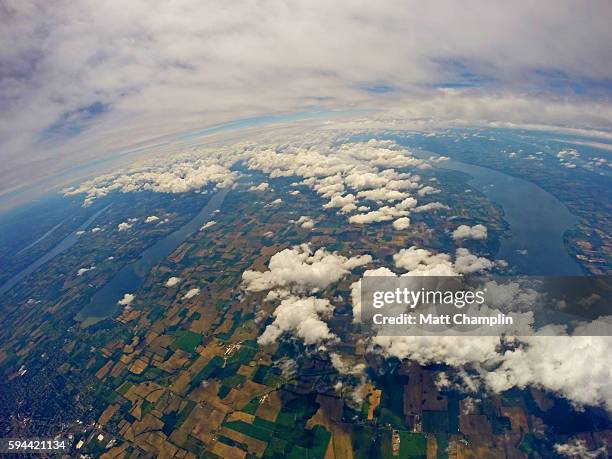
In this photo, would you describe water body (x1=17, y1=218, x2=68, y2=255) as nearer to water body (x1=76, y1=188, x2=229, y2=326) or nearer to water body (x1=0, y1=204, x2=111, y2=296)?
water body (x1=0, y1=204, x2=111, y2=296)

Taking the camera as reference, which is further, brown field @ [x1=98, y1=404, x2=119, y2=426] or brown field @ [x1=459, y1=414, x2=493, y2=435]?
brown field @ [x1=98, y1=404, x2=119, y2=426]

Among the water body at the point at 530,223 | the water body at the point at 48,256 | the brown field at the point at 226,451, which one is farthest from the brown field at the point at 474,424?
the water body at the point at 48,256

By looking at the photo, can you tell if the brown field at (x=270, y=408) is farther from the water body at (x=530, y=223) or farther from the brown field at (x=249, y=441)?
the water body at (x=530, y=223)

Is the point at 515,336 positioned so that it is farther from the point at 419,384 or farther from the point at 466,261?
the point at 466,261

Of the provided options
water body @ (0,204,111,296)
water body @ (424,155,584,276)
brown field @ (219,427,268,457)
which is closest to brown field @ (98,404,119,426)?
brown field @ (219,427,268,457)

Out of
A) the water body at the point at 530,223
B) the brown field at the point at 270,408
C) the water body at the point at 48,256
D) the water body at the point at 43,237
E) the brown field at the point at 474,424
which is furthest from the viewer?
the water body at the point at 43,237
